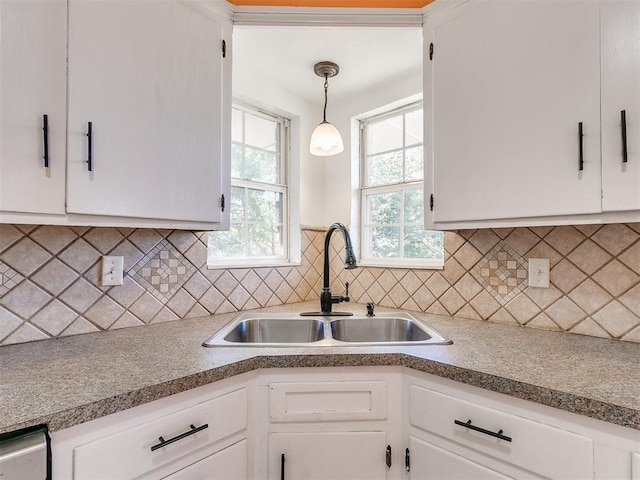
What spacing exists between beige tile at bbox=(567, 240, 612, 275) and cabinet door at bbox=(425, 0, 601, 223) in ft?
1.09

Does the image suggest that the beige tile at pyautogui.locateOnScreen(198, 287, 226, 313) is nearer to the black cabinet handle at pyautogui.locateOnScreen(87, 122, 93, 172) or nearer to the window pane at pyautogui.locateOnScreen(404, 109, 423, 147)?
the black cabinet handle at pyautogui.locateOnScreen(87, 122, 93, 172)

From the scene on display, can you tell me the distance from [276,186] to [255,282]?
0.60 metres

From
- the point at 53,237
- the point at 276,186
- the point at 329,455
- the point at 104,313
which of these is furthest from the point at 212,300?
the point at 329,455

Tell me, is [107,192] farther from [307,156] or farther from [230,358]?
[307,156]

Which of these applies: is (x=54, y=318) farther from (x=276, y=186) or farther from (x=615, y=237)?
(x=615, y=237)

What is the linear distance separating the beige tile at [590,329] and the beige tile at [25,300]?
191 cm

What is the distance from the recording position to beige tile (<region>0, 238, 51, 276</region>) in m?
1.18

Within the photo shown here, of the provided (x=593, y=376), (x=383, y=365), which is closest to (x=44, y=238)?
(x=383, y=365)

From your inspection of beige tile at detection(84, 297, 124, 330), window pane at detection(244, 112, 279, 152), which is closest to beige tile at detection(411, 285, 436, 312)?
window pane at detection(244, 112, 279, 152)

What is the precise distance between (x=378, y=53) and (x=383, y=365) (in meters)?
1.40

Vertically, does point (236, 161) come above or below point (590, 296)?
above

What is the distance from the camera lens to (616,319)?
4.15ft

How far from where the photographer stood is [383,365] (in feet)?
3.64

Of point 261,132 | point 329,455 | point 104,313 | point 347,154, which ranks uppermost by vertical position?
point 261,132
